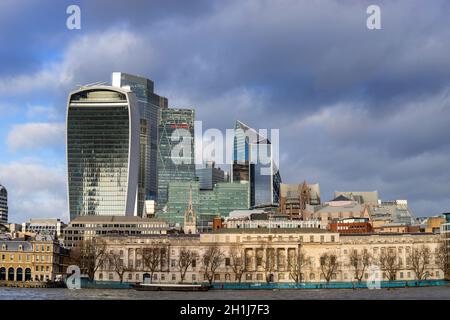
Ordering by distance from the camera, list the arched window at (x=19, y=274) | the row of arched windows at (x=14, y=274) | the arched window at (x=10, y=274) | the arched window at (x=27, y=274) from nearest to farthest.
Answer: the row of arched windows at (x=14, y=274), the arched window at (x=10, y=274), the arched window at (x=19, y=274), the arched window at (x=27, y=274)

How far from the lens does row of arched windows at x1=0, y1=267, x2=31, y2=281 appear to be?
19562 cm

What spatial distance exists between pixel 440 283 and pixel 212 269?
2208 inches

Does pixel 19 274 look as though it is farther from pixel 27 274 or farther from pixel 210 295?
pixel 210 295

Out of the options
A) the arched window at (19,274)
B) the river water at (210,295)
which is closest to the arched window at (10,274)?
the arched window at (19,274)

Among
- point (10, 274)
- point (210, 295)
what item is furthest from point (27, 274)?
point (210, 295)

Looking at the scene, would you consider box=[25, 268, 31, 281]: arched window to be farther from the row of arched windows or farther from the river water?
the river water

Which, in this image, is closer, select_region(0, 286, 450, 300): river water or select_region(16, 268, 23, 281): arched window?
select_region(0, 286, 450, 300): river water

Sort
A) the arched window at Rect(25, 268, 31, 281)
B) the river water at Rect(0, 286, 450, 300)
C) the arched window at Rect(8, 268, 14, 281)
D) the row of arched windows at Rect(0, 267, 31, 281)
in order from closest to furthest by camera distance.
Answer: the river water at Rect(0, 286, 450, 300) < the row of arched windows at Rect(0, 267, 31, 281) < the arched window at Rect(8, 268, 14, 281) < the arched window at Rect(25, 268, 31, 281)

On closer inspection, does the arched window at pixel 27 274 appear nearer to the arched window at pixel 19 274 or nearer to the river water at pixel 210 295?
the arched window at pixel 19 274

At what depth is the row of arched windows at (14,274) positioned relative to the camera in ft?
642

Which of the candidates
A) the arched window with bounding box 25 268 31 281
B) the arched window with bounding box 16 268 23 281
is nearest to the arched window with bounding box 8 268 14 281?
the arched window with bounding box 16 268 23 281
